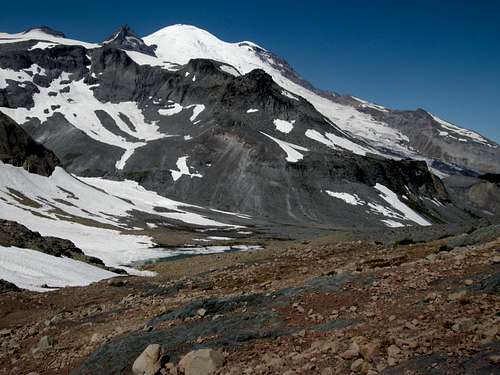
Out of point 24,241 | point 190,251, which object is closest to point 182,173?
point 190,251

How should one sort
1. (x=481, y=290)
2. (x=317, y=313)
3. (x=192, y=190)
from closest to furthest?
(x=481, y=290) → (x=317, y=313) → (x=192, y=190)

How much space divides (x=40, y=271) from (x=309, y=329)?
94.5 ft

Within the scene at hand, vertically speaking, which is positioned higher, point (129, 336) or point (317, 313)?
point (317, 313)

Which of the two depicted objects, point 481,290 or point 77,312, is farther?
point 77,312

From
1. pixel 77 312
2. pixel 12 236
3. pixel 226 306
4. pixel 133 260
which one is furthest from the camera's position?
pixel 133 260

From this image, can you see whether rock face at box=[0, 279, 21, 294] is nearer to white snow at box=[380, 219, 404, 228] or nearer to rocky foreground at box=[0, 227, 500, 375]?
rocky foreground at box=[0, 227, 500, 375]

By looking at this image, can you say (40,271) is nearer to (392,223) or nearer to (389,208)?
(392,223)

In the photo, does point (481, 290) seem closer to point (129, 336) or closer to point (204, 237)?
point (129, 336)

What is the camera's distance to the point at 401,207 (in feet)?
623

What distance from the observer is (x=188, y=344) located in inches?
595

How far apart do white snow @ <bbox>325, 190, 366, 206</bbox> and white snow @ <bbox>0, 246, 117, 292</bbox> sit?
14472 centimetres

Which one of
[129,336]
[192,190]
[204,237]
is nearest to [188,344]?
[129,336]

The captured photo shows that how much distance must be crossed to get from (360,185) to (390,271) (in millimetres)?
178289

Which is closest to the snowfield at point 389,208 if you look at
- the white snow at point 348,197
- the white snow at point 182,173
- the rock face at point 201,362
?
the white snow at point 348,197
